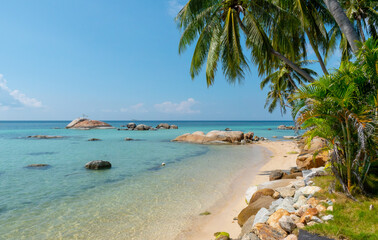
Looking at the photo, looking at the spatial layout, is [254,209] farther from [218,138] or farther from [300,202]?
[218,138]

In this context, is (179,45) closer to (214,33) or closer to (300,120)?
(214,33)

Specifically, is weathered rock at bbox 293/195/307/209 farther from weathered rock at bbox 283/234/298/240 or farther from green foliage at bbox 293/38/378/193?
weathered rock at bbox 283/234/298/240

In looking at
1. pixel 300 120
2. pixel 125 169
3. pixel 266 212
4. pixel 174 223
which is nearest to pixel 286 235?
pixel 266 212

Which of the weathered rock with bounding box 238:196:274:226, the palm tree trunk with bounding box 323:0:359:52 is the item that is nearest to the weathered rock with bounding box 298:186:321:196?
the weathered rock with bounding box 238:196:274:226

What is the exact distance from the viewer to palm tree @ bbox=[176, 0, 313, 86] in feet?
34.8

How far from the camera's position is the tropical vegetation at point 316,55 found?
4.91m

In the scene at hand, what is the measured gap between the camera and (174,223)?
6.17 m

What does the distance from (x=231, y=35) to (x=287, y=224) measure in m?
9.57

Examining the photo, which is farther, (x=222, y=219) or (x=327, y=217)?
(x=222, y=219)

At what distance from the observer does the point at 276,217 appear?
425 centimetres

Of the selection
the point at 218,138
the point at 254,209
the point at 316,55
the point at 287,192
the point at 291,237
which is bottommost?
the point at 218,138

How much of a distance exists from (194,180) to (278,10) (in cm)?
976

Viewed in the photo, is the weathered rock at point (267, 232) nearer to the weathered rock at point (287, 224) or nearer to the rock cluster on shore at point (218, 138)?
the weathered rock at point (287, 224)

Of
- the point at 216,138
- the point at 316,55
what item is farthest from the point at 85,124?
the point at 316,55
